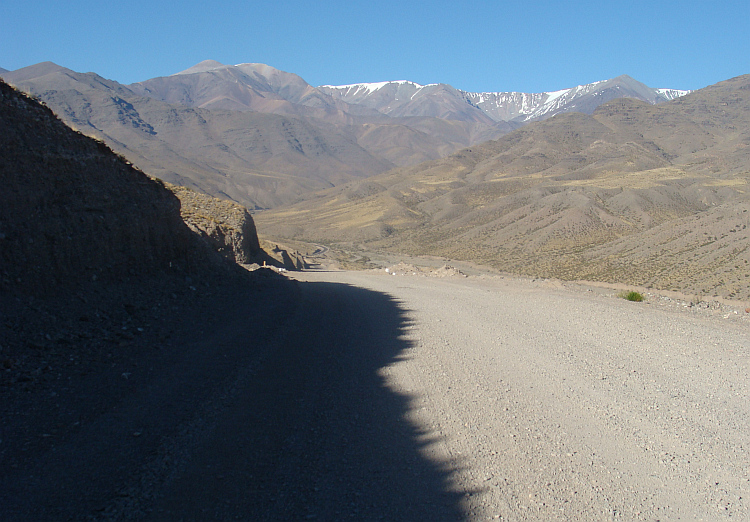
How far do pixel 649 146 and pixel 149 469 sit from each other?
170 m

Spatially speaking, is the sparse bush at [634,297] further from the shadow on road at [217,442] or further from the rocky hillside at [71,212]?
the rocky hillside at [71,212]

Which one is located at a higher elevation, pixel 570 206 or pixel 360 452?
pixel 570 206

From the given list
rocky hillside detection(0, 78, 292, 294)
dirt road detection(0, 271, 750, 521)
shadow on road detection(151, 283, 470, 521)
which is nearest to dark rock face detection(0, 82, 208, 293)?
rocky hillside detection(0, 78, 292, 294)

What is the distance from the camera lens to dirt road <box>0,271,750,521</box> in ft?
14.5

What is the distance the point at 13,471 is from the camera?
4352 mm

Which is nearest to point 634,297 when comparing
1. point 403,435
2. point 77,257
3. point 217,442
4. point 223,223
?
point 403,435

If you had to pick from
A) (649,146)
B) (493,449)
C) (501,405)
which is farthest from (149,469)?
(649,146)

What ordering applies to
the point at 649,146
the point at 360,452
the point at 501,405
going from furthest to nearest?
1. the point at 649,146
2. the point at 501,405
3. the point at 360,452

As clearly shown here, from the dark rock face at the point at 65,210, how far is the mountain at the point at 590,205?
33486 millimetres

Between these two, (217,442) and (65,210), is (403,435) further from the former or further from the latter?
(65,210)

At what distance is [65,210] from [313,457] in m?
6.93

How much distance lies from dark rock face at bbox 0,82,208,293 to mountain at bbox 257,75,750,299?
110 ft

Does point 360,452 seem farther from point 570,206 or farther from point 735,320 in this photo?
point 570,206

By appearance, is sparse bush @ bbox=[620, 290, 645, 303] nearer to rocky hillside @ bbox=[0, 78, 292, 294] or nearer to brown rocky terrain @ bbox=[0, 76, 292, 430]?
brown rocky terrain @ bbox=[0, 76, 292, 430]
